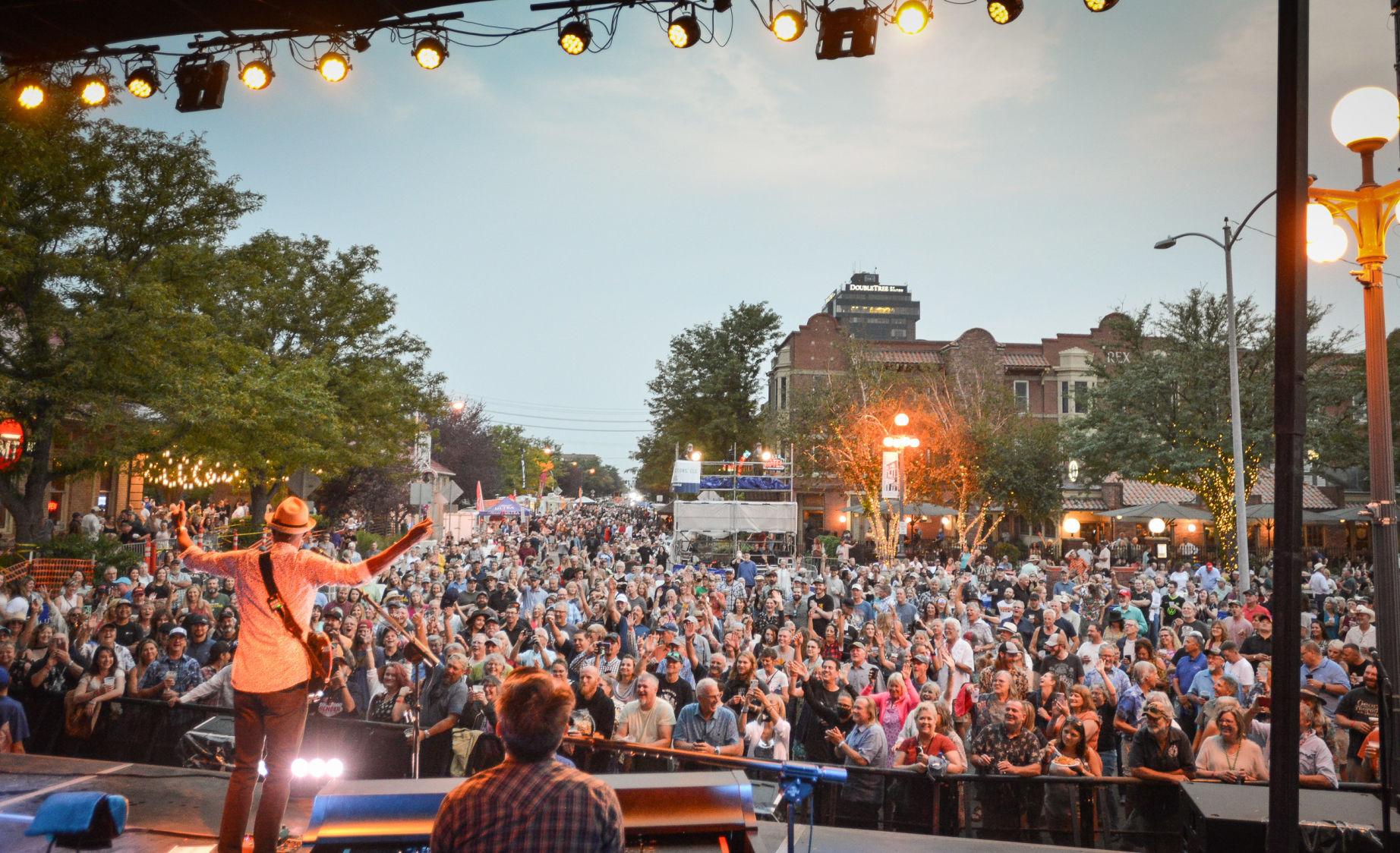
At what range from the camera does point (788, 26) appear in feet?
23.4

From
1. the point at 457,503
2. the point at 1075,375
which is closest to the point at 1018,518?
the point at 1075,375

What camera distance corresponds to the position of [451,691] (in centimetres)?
689

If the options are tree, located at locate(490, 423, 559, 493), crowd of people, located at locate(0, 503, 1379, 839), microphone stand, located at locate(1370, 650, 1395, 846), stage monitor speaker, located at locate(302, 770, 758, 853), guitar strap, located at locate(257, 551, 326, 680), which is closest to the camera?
stage monitor speaker, located at locate(302, 770, 758, 853)

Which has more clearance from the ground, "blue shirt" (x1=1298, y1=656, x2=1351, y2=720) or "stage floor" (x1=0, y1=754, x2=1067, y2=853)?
"blue shirt" (x1=1298, y1=656, x2=1351, y2=720)

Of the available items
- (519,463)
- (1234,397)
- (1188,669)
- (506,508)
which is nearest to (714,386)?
(506,508)

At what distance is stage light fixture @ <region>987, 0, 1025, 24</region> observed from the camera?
652cm

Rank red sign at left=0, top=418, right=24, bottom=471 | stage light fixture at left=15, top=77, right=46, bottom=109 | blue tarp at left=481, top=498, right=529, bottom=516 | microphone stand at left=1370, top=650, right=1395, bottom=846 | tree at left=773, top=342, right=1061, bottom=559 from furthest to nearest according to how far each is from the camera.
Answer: blue tarp at left=481, top=498, right=529, bottom=516
tree at left=773, top=342, right=1061, bottom=559
red sign at left=0, top=418, right=24, bottom=471
stage light fixture at left=15, top=77, right=46, bottom=109
microphone stand at left=1370, top=650, right=1395, bottom=846

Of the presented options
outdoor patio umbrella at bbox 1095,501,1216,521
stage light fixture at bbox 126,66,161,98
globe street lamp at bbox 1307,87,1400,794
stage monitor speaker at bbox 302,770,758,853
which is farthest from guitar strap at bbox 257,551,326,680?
outdoor patio umbrella at bbox 1095,501,1216,521

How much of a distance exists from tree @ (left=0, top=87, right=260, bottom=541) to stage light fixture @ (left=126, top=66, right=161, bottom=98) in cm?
831

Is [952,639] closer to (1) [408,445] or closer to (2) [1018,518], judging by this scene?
(1) [408,445]

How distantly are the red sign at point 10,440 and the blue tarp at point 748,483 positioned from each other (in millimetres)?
17054

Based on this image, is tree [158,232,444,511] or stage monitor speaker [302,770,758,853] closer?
stage monitor speaker [302,770,758,853]

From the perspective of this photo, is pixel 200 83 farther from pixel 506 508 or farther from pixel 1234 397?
pixel 506 508

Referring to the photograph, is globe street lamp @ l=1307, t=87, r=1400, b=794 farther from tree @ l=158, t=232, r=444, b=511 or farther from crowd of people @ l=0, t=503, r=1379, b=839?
tree @ l=158, t=232, r=444, b=511
